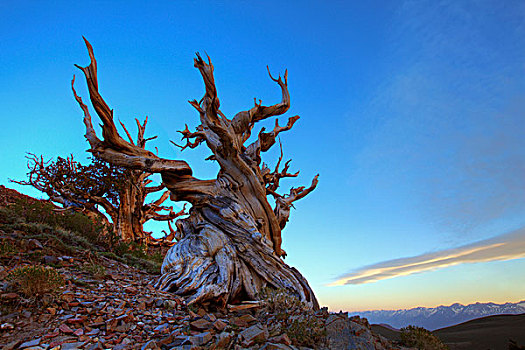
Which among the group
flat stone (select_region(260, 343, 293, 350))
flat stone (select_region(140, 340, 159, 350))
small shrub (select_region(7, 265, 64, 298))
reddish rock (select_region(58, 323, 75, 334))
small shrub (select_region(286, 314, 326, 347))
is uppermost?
small shrub (select_region(7, 265, 64, 298))

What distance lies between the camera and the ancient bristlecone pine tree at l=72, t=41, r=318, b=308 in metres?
7.52

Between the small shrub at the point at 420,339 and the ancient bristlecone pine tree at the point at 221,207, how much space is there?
2.62 metres

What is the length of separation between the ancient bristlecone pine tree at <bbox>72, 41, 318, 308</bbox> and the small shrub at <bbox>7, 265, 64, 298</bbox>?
2519mm

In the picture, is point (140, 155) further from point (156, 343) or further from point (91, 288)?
point (156, 343)

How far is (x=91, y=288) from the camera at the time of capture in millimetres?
5762

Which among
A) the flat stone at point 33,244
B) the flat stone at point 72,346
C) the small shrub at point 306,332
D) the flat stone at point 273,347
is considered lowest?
the flat stone at point 72,346

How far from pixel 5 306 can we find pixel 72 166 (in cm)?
1471

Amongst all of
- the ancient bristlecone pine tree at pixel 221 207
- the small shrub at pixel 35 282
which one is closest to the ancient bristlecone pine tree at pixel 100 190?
the ancient bristlecone pine tree at pixel 221 207

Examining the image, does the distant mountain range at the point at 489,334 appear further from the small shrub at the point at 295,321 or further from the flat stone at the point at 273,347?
the flat stone at the point at 273,347

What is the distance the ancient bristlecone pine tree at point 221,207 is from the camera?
24.7 ft

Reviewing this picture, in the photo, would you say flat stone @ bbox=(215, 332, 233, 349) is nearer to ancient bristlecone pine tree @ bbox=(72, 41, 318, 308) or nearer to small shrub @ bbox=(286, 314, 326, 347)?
small shrub @ bbox=(286, 314, 326, 347)

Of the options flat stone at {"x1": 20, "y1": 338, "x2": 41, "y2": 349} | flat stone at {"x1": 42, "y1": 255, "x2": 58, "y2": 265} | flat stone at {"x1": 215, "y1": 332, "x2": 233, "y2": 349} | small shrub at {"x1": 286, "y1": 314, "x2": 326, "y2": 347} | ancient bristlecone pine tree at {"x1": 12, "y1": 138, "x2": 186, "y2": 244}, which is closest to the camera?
flat stone at {"x1": 20, "y1": 338, "x2": 41, "y2": 349}

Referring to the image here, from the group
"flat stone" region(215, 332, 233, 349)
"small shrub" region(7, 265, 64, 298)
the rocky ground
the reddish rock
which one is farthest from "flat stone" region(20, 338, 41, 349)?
"flat stone" region(215, 332, 233, 349)

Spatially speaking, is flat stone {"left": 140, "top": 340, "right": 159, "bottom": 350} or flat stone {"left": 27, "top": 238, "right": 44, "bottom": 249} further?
flat stone {"left": 27, "top": 238, "right": 44, "bottom": 249}
